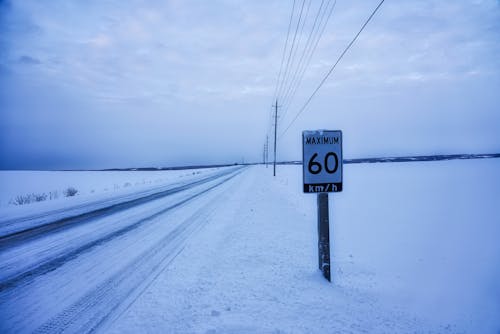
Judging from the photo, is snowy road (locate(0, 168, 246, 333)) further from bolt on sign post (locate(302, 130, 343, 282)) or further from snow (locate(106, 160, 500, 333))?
bolt on sign post (locate(302, 130, 343, 282))

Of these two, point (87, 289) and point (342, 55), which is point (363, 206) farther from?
point (87, 289)

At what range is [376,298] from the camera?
3.41 metres

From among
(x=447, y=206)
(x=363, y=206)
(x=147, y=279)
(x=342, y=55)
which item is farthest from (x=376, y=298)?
(x=447, y=206)

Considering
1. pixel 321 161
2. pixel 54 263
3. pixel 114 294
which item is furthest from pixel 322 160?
pixel 54 263

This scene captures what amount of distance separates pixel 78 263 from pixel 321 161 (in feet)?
14.2

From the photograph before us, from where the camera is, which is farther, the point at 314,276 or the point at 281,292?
the point at 314,276

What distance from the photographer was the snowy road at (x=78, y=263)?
279 centimetres

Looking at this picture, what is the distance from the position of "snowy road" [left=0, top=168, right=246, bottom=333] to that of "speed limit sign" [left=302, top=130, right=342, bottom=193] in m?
2.81

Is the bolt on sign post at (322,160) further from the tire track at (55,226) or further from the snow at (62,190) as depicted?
the snow at (62,190)

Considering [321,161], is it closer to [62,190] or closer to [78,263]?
[78,263]

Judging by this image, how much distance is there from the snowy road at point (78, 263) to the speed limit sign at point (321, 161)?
9.22 ft

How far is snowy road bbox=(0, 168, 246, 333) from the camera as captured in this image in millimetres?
2789

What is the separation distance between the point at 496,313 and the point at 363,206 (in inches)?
303

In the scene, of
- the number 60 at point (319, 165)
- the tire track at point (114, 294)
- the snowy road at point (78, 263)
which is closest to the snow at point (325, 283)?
the tire track at point (114, 294)
